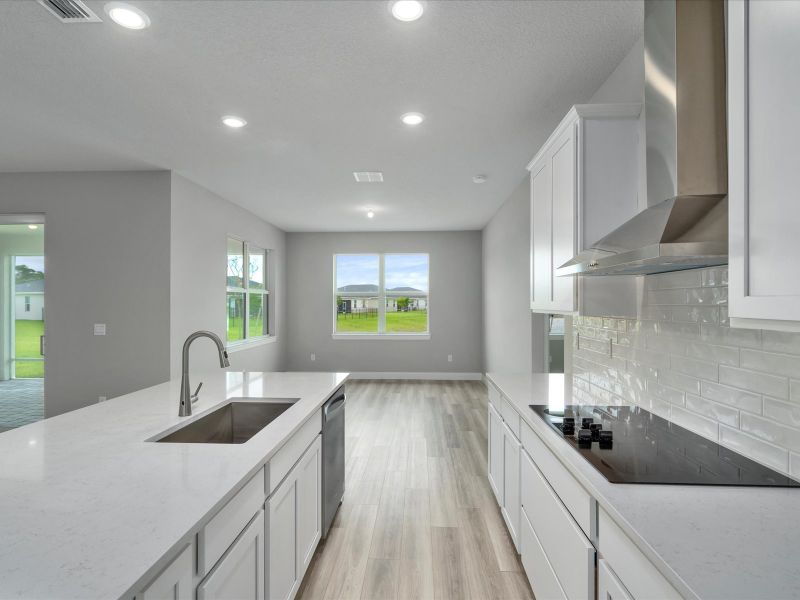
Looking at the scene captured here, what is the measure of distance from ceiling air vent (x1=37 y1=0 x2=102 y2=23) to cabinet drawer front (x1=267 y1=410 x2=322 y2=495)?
6.64ft

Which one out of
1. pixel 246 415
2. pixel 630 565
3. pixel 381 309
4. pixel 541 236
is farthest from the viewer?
pixel 381 309

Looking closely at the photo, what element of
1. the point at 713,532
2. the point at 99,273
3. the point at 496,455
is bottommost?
the point at 496,455

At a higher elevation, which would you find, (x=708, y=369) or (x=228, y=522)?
(x=708, y=369)

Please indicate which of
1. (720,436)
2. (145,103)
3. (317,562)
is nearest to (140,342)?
(145,103)

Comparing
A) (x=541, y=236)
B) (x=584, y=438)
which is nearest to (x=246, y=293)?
(x=541, y=236)

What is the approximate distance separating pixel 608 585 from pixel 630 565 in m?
0.16

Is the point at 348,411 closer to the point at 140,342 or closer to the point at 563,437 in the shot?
the point at 140,342

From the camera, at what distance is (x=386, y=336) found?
7875 mm

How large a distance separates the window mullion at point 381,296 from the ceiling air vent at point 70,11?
6.10 metres

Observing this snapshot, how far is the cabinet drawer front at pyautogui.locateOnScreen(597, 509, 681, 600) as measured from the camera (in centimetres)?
94

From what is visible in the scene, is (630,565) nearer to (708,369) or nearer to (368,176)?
(708,369)

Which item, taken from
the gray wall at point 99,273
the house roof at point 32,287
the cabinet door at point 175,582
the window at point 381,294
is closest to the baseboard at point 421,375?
the window at point 381,294

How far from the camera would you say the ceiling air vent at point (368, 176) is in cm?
428

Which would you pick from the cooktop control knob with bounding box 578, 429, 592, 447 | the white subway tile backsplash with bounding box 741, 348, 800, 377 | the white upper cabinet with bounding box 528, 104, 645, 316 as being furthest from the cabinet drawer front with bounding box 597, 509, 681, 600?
the white upper cabinet with bounding box 528, 104, 645, 316
